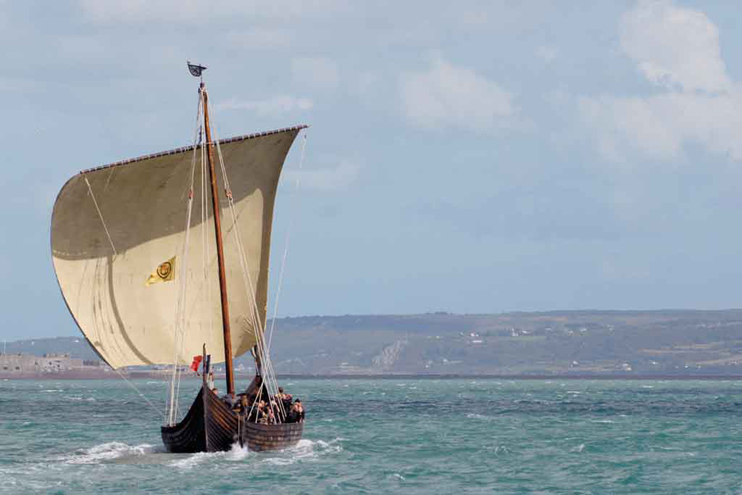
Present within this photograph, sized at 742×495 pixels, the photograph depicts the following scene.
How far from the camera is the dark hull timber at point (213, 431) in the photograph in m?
45.0

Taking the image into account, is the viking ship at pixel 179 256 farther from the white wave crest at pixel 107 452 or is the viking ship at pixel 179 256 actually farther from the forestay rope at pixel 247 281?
the white wave crest at pixel 107 452

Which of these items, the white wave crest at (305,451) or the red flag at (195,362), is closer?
the white wave crest at (305,451)

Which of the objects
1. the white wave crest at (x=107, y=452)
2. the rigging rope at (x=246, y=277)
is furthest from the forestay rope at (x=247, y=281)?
the white wave crest at (x=107, y=452)

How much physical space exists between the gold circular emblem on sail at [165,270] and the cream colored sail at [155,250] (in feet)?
0.15

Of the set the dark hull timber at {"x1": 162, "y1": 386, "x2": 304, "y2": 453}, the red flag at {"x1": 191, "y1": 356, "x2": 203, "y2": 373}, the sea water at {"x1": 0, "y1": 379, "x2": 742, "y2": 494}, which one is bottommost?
the sea water at {"x1": 0, "y1": 379, "x2": 742, "y2": 494}

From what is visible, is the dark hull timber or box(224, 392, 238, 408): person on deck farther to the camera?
box(224, 392, 238, 408): person on deck

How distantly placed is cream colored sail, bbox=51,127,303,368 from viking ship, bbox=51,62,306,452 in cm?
4

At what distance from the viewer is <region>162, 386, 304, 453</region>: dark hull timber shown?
4503 centimetres

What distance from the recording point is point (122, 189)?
164 ft

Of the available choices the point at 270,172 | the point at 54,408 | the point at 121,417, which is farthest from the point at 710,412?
the point at 270,172

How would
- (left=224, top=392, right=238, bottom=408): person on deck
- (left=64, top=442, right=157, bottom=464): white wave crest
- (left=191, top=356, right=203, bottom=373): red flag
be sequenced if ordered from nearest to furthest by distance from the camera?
(left=224, top=392, right=238, bottom=408): person on deck < (left=64, top=442, right=157, bottom=464): white wave crest < (left=191, top=356, right=203, bottom=373): red flag

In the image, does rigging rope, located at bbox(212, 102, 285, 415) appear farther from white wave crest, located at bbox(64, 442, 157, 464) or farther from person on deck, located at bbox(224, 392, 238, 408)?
white wave crest, located at bbox(64, 442, 157, 464)

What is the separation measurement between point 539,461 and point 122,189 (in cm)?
1828

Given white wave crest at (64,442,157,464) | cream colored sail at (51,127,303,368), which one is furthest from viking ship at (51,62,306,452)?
white wave crest at (64,442,157,464)
